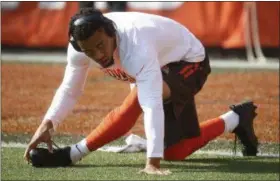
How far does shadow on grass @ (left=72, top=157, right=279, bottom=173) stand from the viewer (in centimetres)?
538

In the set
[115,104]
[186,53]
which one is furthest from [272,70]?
[186,53]

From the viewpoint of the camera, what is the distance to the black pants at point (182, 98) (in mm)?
5395

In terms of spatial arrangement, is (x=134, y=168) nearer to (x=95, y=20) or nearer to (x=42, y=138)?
(x=42, y=138)

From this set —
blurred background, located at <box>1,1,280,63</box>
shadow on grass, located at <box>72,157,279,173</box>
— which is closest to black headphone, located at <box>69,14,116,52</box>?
shadow on grass, located at <box>72,157,279,173</box>

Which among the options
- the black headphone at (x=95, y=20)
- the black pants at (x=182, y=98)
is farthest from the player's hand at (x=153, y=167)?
the black headphone at (x=95, y=20)

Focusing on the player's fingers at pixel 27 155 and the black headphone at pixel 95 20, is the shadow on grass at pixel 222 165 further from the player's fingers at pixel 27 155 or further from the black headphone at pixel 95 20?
the black headphone at pixel 95 20

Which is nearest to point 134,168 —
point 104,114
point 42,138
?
point 42,138

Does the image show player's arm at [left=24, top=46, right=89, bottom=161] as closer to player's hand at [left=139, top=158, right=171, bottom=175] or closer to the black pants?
the black pants

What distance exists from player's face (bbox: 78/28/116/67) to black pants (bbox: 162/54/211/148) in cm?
49

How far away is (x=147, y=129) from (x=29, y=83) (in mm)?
6213

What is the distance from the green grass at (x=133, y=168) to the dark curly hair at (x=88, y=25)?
754 mm

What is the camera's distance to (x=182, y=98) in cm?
545

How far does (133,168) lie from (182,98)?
1.62ft

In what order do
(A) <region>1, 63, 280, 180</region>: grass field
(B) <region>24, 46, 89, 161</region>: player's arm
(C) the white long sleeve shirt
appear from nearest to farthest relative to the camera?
(C) the white long sleeve shirt < (A) <region>1, 63, 280, 180</region>: grass field < (B) <region>24, 46, 89, 161</region>: player's arm
